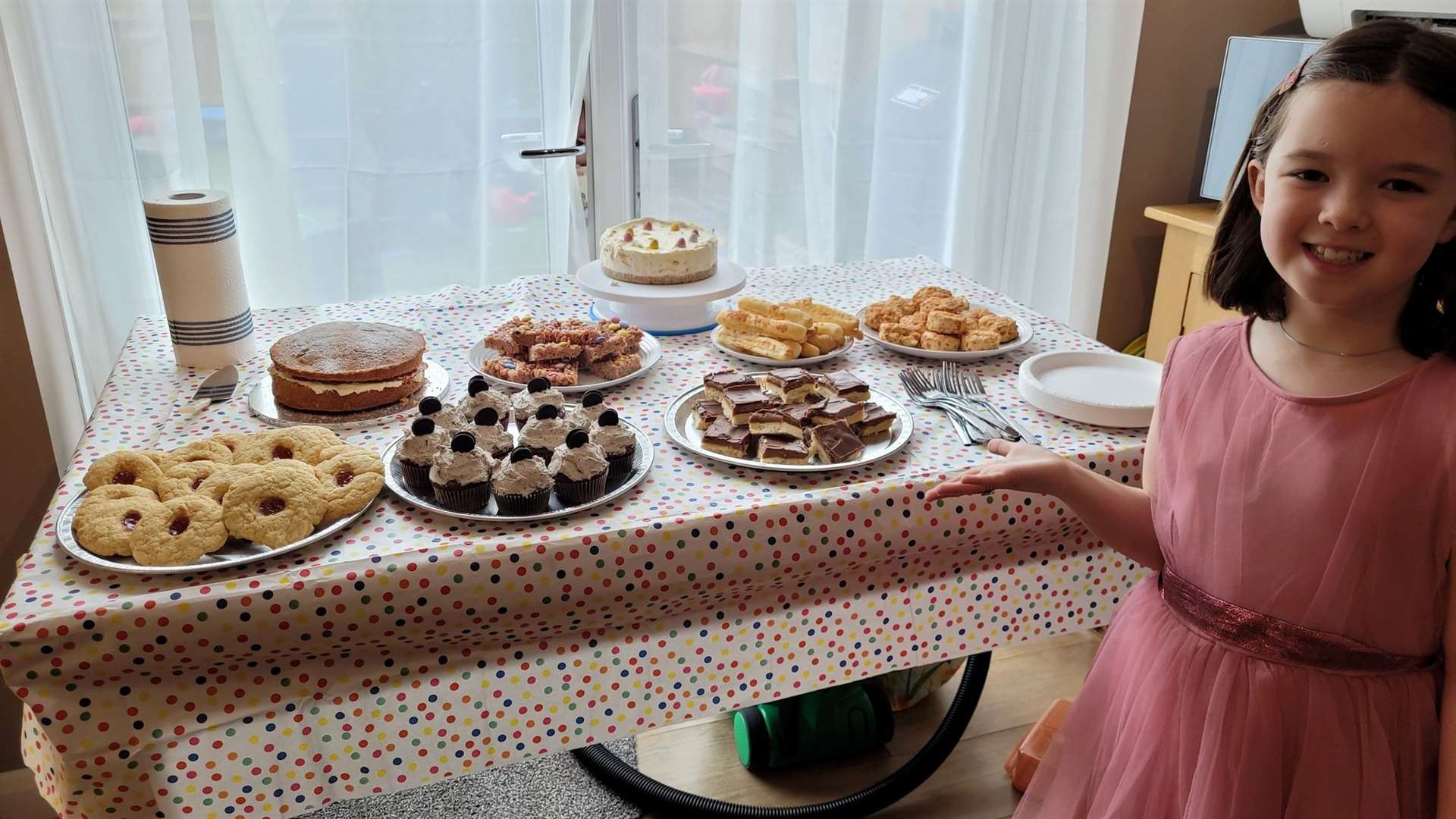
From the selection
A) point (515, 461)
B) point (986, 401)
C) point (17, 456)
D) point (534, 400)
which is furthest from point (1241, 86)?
point (17, 456)

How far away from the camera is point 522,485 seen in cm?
115

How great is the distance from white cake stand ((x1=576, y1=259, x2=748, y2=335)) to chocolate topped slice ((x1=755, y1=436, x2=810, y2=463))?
48 centimetres

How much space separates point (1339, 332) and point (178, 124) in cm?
211

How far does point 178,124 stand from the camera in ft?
6.98

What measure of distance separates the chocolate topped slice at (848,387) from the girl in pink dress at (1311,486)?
9.4 inches

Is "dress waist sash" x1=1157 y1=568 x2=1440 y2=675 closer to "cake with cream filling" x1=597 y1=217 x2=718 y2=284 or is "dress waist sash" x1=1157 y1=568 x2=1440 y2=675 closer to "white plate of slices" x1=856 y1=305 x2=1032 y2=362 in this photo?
"white plate of slices" x1=856 y1=305 x2=1032 y2=362

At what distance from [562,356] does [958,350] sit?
61cm

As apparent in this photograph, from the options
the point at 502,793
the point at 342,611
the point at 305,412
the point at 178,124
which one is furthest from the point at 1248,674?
the point at 178,124

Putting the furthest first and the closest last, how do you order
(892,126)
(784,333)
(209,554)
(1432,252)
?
(892,126), (784,333), (209,554), (1432,252)

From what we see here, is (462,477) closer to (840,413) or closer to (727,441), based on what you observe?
(727,441)

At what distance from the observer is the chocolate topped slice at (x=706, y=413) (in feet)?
4.53

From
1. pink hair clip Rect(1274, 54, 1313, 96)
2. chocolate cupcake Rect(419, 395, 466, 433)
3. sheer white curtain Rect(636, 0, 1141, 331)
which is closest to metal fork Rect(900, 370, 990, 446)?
pink hair clip Rect(1274, 54, 1313, 96)

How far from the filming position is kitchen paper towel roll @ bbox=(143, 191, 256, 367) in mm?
1506

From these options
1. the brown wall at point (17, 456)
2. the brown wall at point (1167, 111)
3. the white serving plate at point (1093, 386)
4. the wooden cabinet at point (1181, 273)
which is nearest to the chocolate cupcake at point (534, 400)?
the white serving plate at point (1093, 386)
